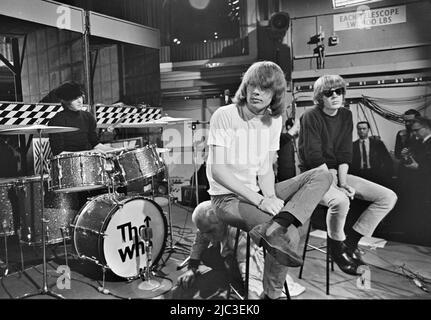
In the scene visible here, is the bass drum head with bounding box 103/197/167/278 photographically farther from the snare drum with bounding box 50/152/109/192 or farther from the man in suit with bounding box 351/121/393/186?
the man in suit with bounding box 351/121/393/186

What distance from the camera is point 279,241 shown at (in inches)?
71.5

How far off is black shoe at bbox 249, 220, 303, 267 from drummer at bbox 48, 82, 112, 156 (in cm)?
137

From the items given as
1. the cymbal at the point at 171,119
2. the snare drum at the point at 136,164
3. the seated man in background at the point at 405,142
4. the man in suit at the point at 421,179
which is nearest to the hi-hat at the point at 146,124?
the cymbal at the point at 171,119

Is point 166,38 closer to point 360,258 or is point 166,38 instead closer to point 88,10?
point 88,10

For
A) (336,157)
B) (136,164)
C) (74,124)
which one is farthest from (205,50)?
(336,157)

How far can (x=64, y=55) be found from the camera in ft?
A: 8.10

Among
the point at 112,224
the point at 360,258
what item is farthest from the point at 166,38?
the point at 360,258

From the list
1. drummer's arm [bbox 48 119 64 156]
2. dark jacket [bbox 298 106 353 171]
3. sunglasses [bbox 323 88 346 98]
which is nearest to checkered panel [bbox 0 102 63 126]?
drummer's arm [bbox 48 119 64 156]

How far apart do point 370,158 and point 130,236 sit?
73.2 inches

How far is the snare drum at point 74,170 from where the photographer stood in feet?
7.98

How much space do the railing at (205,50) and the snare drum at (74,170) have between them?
2.99 feet

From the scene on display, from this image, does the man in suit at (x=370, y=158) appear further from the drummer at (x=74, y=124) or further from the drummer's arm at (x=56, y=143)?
the drummer's arm at (x=56, y=143)

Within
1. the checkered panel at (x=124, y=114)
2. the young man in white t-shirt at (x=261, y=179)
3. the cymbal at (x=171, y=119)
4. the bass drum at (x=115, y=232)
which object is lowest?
the bass drum at (x=115, y=232)

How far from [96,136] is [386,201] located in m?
2.21
